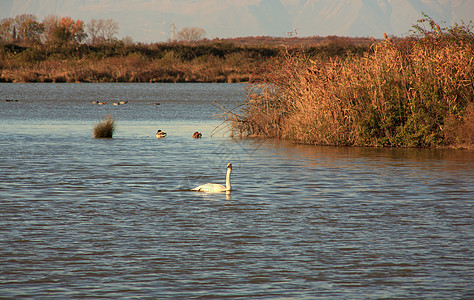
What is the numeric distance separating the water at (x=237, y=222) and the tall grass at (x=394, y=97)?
2.24ft

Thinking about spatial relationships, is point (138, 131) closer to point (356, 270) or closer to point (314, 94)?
point (314, 94)

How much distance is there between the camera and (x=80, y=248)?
10008 millimetres

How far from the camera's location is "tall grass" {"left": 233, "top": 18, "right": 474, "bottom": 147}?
21.3 metres

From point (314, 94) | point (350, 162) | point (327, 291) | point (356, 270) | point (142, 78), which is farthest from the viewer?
point (142, 78)

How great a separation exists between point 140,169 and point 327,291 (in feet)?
35.2

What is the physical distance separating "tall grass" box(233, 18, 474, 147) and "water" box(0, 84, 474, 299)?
683 mm

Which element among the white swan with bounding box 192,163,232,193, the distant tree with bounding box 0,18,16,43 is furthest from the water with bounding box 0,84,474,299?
the distant tree with bounding box 0,18,16,43

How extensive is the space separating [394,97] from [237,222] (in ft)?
37.0

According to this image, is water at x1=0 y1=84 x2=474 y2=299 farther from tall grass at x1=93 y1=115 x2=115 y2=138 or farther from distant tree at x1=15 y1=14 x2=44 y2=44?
distant tree at x1=15 y1=14 x2=44 y2=44

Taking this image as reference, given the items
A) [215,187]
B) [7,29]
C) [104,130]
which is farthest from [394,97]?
[7,29]

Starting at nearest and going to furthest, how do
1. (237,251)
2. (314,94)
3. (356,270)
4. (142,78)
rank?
(356,270)
(237,251)
(314,94)
(142,78)

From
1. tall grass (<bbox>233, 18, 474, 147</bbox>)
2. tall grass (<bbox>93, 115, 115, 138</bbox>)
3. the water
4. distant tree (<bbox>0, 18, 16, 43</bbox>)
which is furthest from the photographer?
distant tree (<bbox>0, 18, 16, 43</bbox>)

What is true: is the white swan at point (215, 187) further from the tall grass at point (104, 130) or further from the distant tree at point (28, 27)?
the distant tree at point (28, 27)

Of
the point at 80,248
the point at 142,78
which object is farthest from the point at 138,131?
the point at 142,78
